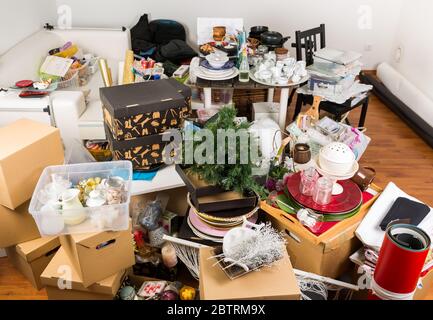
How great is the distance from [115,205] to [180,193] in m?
0.72

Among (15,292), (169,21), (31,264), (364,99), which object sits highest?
(169,21)

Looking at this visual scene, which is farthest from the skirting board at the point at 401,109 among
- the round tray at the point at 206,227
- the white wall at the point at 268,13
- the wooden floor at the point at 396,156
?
the round tray at the point at 206,227

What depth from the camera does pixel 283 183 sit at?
2164 millimetres

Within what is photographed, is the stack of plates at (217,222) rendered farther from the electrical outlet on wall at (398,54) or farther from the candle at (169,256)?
the electrical outlet on wall at (398,54)

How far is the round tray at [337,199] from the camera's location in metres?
1.94

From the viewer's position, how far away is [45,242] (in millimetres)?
2156

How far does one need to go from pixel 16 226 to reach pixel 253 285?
1274mm

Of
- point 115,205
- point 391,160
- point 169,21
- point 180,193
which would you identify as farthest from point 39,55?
point 391,160

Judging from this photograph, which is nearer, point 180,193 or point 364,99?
point 180,193

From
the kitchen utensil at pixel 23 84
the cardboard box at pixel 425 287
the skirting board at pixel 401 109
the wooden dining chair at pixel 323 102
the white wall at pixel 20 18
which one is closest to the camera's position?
the cardboard box at pixel 425 287

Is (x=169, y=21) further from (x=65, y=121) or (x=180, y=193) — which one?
(x=180, y=193)

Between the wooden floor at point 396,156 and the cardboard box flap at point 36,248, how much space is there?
0.26m

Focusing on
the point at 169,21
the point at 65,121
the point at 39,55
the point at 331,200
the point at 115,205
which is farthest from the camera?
the point at 169,21

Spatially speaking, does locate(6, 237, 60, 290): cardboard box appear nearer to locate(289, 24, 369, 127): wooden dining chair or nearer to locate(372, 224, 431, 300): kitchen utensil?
locate(372, 224, 431, 300): kitchen utensil
